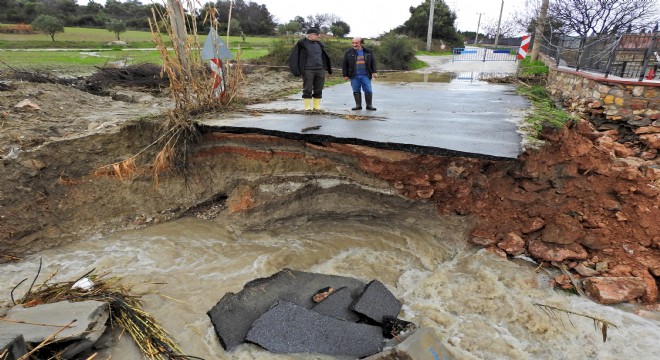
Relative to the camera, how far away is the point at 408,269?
4273 millimetres

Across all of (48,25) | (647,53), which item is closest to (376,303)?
(647,53)

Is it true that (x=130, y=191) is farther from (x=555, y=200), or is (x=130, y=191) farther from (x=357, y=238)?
(x=555, y=200)

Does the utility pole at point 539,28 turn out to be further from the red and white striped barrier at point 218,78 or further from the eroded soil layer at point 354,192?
the red and white striped barrier at point 218,78

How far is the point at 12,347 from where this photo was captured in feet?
7.32

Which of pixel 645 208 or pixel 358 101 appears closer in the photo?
pixel 645 208

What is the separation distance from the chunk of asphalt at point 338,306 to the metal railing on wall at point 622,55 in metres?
7.27

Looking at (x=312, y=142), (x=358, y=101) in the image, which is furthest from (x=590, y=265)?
(x=358, y=101)

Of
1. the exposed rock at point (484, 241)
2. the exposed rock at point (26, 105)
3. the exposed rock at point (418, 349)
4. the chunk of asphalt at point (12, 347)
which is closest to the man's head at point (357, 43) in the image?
the exposed rock at point (484, 241)

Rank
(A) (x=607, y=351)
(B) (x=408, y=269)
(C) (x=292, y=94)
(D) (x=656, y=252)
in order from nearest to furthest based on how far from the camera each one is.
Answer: (A) (x=607, y=351) < (D) (x=656, y=252) < (B) (x=408, y=269) < (C) (x=292, y=94)

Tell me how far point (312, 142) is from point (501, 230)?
8.93 ft

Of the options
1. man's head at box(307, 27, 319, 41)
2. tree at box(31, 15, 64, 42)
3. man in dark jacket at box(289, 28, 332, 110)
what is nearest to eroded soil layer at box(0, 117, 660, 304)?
man in dark jacket at box(289, 28, 332, 110)

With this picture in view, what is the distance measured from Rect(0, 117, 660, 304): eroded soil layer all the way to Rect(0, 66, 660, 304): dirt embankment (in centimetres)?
1

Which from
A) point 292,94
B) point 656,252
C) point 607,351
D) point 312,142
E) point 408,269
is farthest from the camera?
point 292,94

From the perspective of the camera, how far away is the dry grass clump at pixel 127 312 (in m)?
2.92
